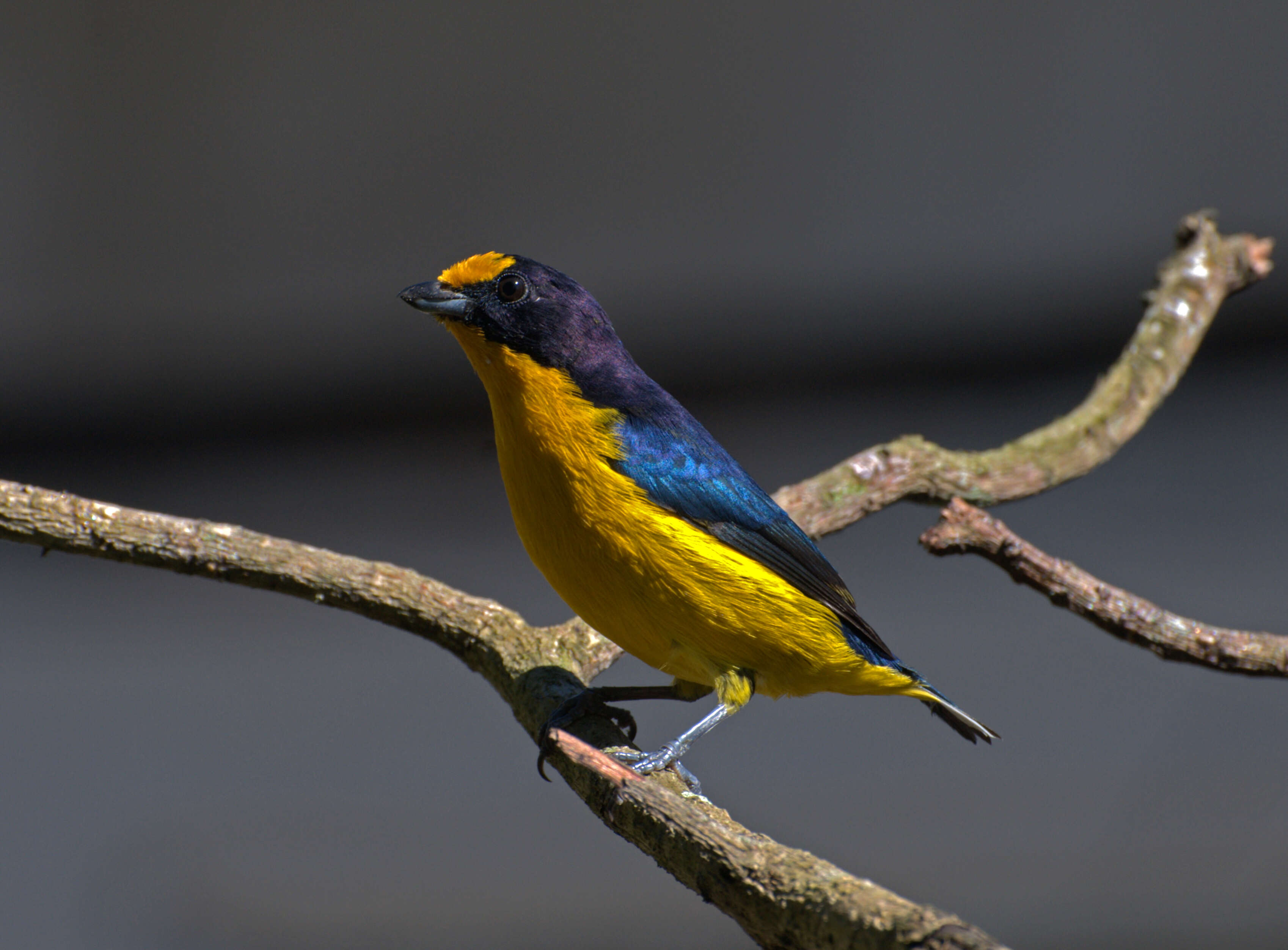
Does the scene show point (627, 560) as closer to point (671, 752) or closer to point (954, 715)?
point (671, 752)

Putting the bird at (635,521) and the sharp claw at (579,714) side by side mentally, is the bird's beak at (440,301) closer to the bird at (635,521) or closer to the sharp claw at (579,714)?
the bird at (635,521)

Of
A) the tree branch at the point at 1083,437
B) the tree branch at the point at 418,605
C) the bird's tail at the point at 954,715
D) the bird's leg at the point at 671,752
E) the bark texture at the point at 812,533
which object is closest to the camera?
Answer: the bark texture at the point at 812,533

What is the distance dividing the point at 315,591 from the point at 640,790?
1.37 meters

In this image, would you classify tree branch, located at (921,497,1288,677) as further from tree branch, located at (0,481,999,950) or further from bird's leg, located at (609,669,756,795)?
tree branch, located at (0,481,999,950)

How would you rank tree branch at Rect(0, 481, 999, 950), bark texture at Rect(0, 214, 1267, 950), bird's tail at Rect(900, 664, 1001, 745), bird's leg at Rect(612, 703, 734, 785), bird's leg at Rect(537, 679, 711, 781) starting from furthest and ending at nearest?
bird's tail at Rect(900, 664, 1001, 745), bird's leg at Rect(537, 679, 711, 781), bird's leg at Rect(612, 703, 734, 785), tree branch at Rect(0, 481, 999, 950), bark texture at Rect(0, 214, 1267, 950)

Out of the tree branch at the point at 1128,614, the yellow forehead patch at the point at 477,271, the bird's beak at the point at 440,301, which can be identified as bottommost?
the tree branch at the point at 1128,614

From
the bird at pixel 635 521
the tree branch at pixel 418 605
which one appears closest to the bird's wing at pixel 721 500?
the bird at pixel 635 521

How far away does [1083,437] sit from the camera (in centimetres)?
406

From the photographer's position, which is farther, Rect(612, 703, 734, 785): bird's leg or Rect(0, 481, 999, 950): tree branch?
Rect(612, 703, 734, 785): bird's leg

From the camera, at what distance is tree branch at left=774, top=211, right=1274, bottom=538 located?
3.75 meters

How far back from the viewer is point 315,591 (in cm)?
311

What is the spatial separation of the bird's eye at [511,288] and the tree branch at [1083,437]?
48.1 inches

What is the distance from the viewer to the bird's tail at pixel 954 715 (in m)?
3.18

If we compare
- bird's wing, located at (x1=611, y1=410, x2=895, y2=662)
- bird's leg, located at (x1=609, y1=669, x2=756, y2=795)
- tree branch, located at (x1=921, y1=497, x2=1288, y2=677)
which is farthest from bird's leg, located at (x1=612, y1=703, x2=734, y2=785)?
tree branch, located at (x1=921, y1=497, x2=1288, y2=677)
